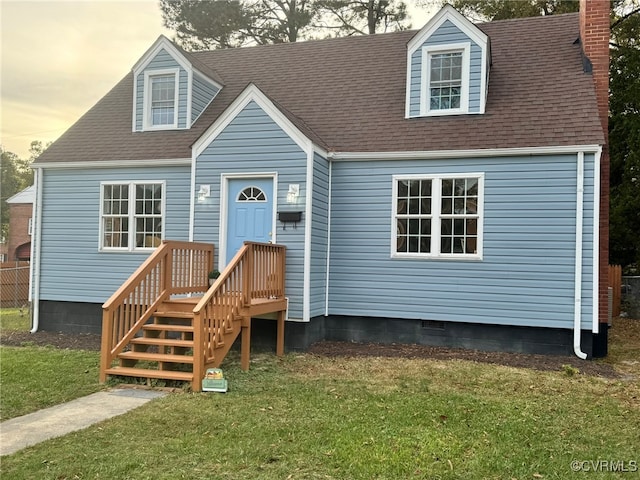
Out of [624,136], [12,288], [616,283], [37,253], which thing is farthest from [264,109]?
[12,288]

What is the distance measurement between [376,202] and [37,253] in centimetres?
755

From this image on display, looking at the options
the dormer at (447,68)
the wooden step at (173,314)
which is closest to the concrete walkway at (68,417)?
the wooden step at (173,314)

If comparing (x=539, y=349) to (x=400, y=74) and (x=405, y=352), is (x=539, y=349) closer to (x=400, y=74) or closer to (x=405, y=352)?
(x=405, y=352)

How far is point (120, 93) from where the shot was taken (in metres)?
13.2

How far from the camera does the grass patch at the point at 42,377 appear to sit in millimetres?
6070

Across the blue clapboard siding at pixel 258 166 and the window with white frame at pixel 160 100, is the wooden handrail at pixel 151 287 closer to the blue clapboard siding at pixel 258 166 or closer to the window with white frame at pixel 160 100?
the blue clapboard siding at pixel 258 166

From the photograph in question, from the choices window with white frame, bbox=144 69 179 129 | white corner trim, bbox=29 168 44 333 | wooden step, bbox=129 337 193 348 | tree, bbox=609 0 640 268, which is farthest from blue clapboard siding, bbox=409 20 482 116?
tree, bbox=609 0 640 268

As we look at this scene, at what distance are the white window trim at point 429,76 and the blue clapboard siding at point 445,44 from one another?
0.06 m

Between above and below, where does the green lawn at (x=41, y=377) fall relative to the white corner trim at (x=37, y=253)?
below

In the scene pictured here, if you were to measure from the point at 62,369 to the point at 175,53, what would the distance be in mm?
7001

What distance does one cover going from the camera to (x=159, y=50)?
37.8 feet

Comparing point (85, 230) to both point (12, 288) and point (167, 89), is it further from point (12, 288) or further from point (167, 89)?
point (12, 288)

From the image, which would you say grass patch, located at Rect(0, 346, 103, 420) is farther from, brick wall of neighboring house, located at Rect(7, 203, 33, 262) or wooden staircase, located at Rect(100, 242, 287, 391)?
→ brick wall of neighboring house, located at Rect(7, 203, 33, 262)

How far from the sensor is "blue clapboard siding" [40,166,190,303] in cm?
1086
